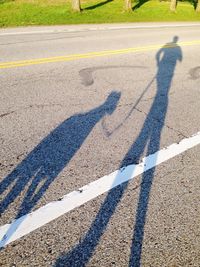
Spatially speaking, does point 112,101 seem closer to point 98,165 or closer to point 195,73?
point 98,165

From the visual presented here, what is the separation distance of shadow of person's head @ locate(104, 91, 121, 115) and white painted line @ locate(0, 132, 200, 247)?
153cm

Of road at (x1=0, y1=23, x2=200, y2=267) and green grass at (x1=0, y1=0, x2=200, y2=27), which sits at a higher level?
green grass at (x1=0, y1=0, x2=200, y2=27)

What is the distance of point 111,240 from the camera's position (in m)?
3.08

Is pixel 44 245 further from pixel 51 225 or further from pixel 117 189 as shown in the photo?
pixel 117 189

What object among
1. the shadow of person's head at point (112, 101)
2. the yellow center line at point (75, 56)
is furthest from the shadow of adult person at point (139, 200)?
the yellow center line at point (75, 56)

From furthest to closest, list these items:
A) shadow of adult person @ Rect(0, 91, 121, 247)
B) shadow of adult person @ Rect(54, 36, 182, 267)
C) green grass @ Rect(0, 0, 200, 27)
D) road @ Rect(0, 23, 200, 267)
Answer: green grass @ Rect(0, 0, 200, 27) < shadow of adult person @ Rect(0, 91, 121, 247) < road @ Rect(0, 23, 200, 267) < shadow of adult person @ Rect(54, 36, 182, 267)

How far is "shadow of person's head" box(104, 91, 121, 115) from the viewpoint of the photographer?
5.86 meters

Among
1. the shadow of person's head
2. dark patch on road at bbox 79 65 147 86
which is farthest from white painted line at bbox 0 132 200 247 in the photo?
dark patch on road at bbox 79 65 147 86

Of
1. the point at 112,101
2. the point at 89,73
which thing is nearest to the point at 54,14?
the point at 89,73

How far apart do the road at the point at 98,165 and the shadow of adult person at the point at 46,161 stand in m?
0.01

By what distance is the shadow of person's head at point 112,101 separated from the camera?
5.86 metres

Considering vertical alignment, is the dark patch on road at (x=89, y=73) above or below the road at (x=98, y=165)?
above

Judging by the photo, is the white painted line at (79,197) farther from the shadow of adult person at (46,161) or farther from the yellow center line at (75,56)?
the yellow center line at (75,56)

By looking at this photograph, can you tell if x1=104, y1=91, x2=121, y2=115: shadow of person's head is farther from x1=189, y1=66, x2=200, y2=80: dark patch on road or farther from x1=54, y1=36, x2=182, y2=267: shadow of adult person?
x1=189, y1=66, x2=200, y2=80: dark patch on road
